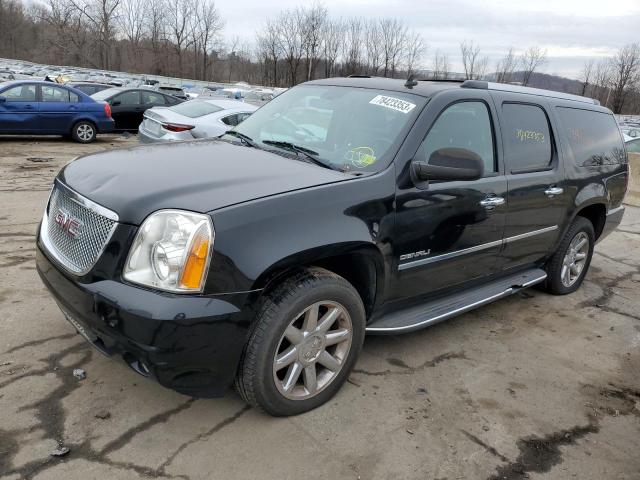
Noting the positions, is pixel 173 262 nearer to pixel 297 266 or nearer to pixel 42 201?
pixel 297 266

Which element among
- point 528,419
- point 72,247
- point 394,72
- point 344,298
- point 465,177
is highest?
point 394,72

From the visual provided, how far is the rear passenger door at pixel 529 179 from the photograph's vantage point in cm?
394

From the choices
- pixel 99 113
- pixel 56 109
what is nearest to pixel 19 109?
pixel 56 109

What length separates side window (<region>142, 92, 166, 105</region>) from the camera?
16.0 meters

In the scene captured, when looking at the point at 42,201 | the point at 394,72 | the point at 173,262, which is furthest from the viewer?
the point at 394,72

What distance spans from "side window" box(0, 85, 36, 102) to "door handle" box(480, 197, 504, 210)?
12.4 m

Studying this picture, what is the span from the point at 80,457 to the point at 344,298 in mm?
1488

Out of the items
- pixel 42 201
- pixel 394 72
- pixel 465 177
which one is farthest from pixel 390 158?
pixel 394 72

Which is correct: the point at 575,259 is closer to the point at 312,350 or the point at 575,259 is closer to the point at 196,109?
the point at 312,350

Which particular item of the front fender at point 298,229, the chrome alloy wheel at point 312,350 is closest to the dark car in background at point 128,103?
the front fender at point 298,229

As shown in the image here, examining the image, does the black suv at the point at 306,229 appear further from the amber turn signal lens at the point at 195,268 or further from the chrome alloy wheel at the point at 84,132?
the chrome alloy wheel at the point at 84,132

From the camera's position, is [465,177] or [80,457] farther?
[465,177]

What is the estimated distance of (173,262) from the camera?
2414 mm

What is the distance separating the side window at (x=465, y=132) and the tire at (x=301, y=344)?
108 cm
